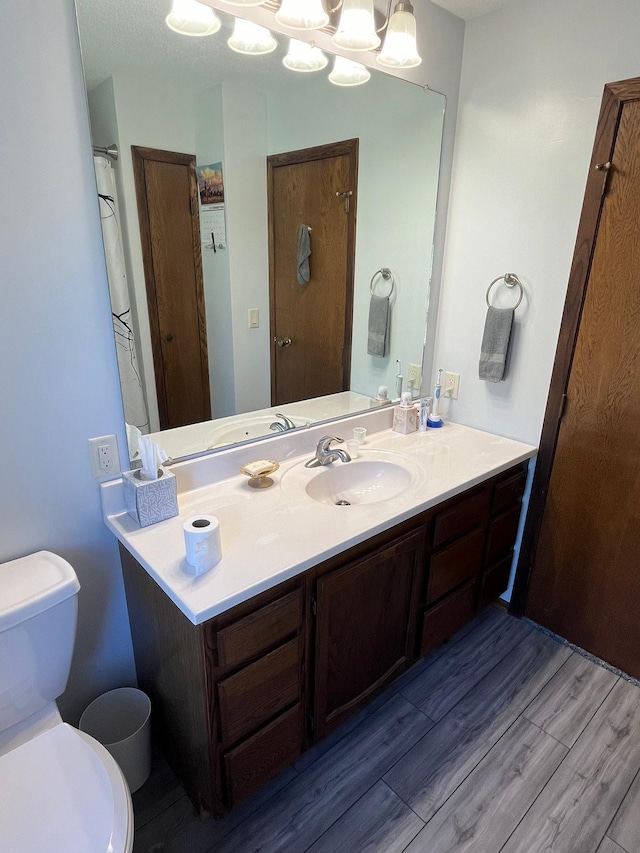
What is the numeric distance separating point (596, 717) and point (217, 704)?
1.42m

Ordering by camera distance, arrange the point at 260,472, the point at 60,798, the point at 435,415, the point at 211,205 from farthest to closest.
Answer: the point at 435,415
the point at 260,472
the point at 211,205
the point at 60,798

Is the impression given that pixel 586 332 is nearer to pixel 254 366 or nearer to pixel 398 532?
pixel 398 532

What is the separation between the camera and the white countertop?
110 cm

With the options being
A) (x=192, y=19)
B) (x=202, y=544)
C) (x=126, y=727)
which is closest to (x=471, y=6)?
(x=192, y=19)

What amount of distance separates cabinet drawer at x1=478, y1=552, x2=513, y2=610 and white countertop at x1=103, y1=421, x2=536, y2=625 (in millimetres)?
504

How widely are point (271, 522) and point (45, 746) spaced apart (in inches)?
28.7

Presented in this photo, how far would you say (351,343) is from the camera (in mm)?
1999

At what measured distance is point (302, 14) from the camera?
138cm

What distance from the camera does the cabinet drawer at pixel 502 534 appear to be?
6.29 feet

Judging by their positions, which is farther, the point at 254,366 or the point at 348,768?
the point at 254,366

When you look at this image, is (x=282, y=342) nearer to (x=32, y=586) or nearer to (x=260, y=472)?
(x=260, y=472)

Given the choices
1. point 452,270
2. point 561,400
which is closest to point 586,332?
point 561,400

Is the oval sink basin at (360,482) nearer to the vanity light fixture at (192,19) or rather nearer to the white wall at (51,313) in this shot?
the white wall at (51,313)

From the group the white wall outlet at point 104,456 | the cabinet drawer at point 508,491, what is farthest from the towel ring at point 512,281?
the white wall outlet at point 104,456
